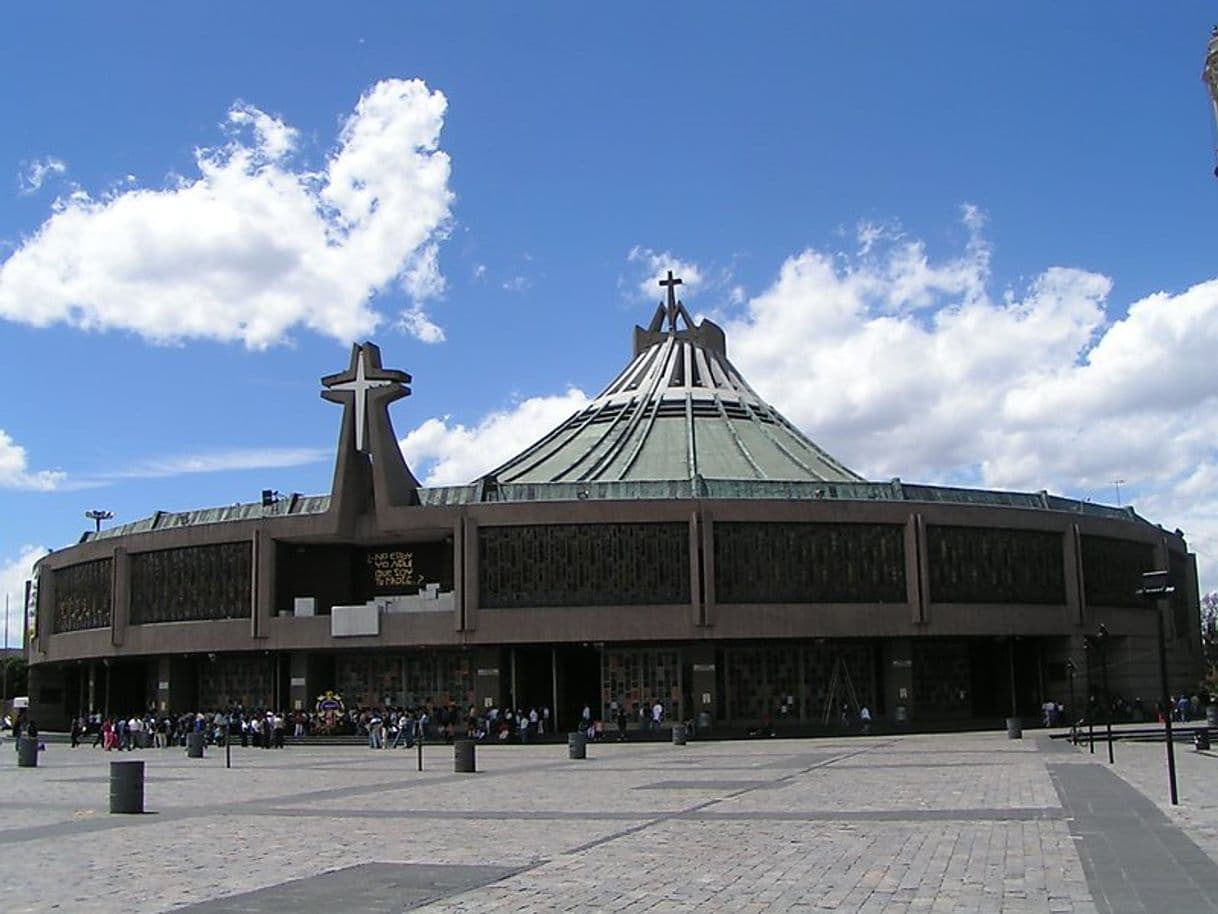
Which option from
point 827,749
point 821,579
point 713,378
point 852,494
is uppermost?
point 713,378

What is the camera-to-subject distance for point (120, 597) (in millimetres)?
64125

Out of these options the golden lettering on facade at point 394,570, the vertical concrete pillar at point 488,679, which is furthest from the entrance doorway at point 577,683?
the golden lettering on facade at point 394,570

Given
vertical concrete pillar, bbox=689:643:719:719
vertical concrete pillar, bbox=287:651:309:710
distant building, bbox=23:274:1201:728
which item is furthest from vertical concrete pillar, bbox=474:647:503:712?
vertical concrete pillar, bbox=689:643:719:719

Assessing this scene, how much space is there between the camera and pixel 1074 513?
210ft

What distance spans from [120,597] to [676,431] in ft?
96.1

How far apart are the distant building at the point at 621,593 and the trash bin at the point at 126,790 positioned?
34.0 meters

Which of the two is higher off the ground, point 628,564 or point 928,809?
point 628,564

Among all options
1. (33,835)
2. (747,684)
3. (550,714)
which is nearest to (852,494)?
(747,684)

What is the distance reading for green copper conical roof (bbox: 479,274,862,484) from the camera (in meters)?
68.7

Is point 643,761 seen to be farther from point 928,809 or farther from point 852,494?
point 852,494

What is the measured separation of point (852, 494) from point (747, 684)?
31.1 feet

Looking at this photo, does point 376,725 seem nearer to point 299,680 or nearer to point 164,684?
point 299,680

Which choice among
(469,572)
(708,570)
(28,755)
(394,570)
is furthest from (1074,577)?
(28,755)

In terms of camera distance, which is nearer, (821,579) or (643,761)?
(643,761)
